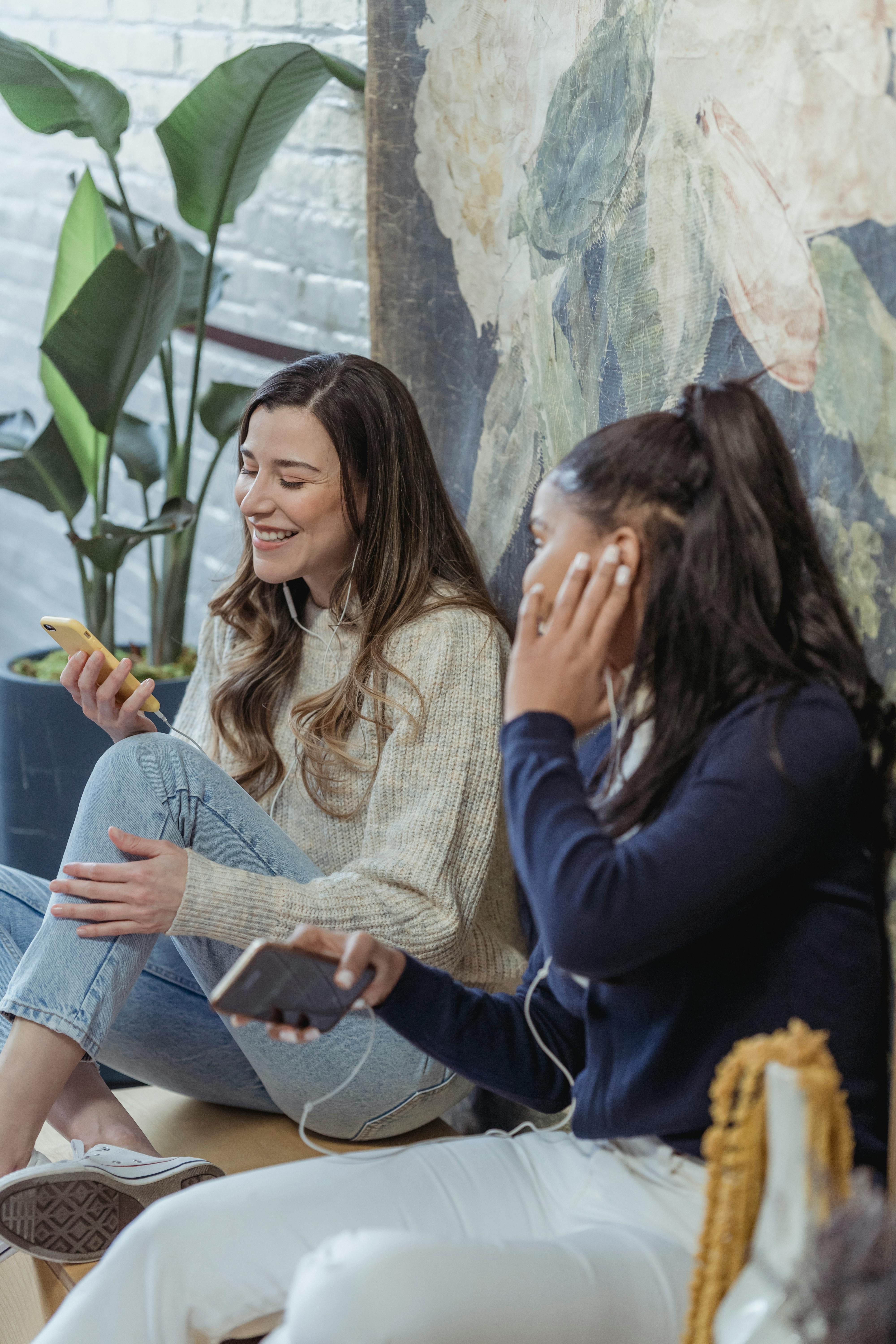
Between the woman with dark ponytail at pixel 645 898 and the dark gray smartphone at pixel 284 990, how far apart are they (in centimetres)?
2

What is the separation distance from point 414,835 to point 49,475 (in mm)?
1145

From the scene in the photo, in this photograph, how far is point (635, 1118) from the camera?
38.2 inches

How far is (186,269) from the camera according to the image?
2.23 metres

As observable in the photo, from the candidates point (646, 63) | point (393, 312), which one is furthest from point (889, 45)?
point (393, 312)

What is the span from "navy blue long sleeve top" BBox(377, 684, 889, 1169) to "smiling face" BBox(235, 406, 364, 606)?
0.64 m

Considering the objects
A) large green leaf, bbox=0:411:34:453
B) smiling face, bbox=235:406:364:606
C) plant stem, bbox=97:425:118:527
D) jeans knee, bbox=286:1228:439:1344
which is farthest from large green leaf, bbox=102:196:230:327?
jeans knee, bbox=286:1228:439:1344

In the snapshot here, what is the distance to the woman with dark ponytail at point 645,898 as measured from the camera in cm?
86

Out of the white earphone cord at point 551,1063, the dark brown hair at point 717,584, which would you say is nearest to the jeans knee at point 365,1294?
the white earphone cord at point 551,1063

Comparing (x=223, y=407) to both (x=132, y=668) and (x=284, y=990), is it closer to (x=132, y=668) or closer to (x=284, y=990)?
(x=132, y=668)

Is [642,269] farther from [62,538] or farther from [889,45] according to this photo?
[62,538]

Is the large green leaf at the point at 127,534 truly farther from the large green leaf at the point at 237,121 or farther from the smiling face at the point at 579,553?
the smiling face at the point at 579,553

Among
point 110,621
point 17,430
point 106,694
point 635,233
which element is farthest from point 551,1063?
point 17,430

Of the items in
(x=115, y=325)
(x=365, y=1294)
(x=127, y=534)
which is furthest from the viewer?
(x=127, y=534)

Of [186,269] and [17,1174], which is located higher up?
[186,269]
